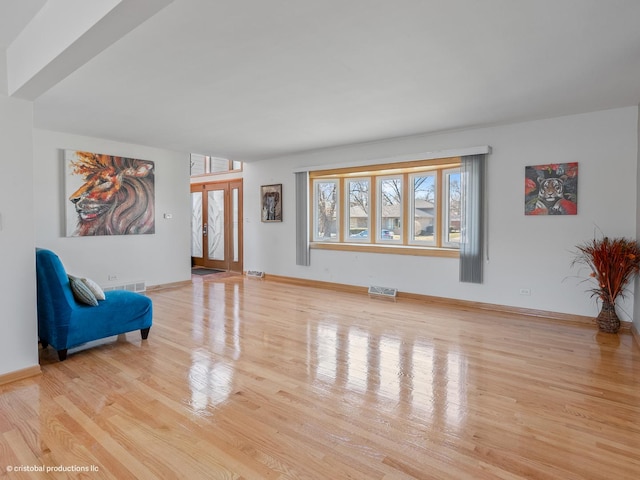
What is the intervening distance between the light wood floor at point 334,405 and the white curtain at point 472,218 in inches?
44.2

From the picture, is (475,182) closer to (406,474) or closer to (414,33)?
(414,33)

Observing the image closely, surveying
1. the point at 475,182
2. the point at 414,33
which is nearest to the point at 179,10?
the point at 414,33

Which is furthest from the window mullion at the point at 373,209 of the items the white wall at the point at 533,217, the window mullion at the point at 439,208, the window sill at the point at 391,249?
the window mullion at the point at 439,208

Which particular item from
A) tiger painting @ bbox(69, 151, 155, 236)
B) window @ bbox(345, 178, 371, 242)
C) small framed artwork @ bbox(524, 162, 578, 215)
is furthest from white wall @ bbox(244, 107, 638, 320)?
tiger painting @ bbox(69, 151, 155, 236)

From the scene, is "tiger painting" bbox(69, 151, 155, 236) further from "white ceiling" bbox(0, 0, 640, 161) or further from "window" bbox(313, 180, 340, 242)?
"window" bbox(313, 180, 340, 242)

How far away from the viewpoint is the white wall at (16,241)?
2760mm

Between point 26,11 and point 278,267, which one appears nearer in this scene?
point 26,11

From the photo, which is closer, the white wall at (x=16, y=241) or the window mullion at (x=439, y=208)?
the white wall at (x=16, y=241)

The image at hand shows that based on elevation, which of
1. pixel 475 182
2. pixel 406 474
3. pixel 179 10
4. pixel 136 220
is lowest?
pixel 406 474

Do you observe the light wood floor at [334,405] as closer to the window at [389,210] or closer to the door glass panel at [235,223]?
the window at [389,210]

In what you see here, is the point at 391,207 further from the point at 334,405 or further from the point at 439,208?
the point at 334,405

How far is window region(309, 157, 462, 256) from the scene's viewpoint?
18.4 ft

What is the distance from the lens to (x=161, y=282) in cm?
664

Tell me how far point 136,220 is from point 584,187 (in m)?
6.62
